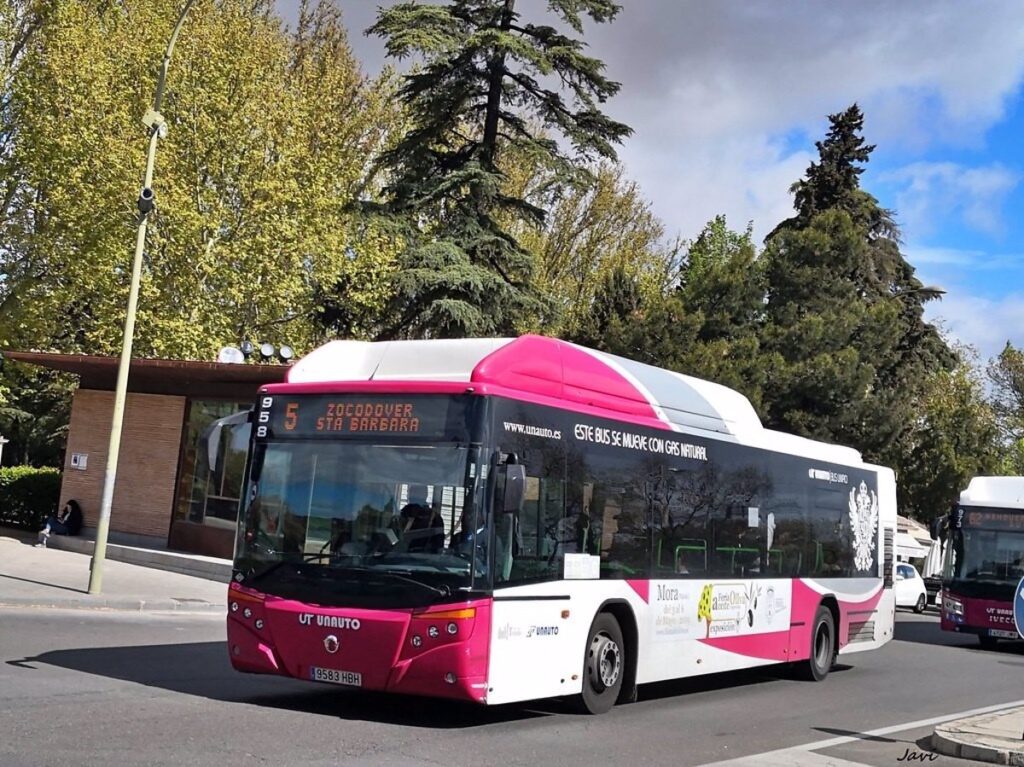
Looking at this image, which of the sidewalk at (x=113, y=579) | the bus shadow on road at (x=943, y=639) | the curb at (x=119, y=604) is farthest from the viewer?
the bus shadow on road at (x=943, y=639)

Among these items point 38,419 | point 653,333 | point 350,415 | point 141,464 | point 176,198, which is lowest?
point 350,415

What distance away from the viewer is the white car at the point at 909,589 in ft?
123

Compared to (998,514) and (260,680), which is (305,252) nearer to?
(998,514)

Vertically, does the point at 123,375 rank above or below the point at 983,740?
above

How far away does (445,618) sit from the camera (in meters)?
9.05

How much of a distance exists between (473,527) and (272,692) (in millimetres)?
3118

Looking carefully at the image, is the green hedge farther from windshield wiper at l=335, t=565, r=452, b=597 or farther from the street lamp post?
windshield wiper at l=335, t=565, r=452, b=597

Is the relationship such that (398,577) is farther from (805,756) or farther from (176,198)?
(176,198)

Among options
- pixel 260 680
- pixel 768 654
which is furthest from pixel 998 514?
pixel 260 680

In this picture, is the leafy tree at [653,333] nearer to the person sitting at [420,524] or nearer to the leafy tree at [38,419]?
the leafy tree at [38,419]

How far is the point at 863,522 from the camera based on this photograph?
17391mm

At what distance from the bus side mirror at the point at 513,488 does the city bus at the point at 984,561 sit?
16730 mm

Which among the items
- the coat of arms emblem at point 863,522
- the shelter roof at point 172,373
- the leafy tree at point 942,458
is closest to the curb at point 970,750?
the coat of arms emblem at point 863,522

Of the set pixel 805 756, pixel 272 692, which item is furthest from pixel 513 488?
pixel 272 692
